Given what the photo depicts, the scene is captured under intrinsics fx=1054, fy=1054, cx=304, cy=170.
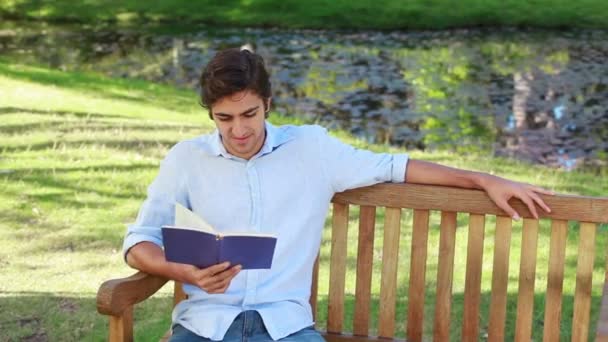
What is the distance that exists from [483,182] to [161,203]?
1.11m

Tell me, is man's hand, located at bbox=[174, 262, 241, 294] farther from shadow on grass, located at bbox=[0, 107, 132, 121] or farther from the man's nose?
shadow on grass, located at bbox=[0, 107, 132, 121]

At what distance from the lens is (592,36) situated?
20625mm

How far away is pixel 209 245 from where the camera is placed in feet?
9.95

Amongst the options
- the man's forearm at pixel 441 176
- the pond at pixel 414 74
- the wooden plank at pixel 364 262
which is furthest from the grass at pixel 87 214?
the pond at pixel 414 74

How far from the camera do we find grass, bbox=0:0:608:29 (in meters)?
22.6

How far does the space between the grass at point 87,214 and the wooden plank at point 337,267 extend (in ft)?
4.56

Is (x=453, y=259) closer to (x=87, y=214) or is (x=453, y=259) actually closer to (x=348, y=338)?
(x=348, y=338)

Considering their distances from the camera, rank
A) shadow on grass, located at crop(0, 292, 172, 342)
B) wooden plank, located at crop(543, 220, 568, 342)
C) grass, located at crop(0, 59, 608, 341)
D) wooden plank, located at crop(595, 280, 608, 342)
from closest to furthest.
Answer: wooden plank, located at crop(595, 280, 608, 342)
wooden plank, located at crop(543, 220, 568, 342)
shadow on grass, located at crop(0, 292, 172, 342)
grass, located at crop(0, 59, 608, 341)

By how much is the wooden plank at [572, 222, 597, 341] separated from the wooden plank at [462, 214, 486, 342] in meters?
0.34

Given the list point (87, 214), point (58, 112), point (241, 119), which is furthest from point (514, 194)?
point (58, 112)

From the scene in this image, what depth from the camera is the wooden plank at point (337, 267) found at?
12.8 feet

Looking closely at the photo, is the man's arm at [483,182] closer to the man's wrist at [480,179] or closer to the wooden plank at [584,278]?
the man's wrist at [480,179]

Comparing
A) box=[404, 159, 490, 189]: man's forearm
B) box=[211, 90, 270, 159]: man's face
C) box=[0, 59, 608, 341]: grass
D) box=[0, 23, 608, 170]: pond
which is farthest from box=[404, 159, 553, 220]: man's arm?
box=[0, 23, 608, 170]: pond

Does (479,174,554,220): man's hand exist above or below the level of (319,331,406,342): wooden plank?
above
